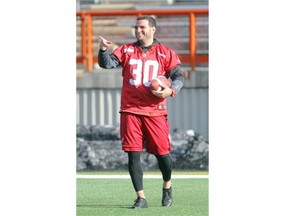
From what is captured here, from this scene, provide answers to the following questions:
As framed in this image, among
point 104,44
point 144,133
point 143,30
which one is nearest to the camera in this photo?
point 104,44

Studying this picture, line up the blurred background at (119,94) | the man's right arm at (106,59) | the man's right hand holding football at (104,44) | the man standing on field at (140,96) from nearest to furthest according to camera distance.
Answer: the man's right hand holding football at (104,44) → the man's right arm at (106,59) → the man standing on field at (140,96) → the blurred background at (119,94)

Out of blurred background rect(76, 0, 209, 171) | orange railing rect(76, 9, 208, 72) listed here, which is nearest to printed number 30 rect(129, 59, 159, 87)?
blurred background rect(76, 0, 209, 171)

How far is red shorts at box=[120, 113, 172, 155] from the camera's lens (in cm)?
1099

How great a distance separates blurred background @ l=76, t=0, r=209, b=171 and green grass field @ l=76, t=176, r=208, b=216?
2357mm

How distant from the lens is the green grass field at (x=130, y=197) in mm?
10625

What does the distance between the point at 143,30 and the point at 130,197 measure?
208 centimetres

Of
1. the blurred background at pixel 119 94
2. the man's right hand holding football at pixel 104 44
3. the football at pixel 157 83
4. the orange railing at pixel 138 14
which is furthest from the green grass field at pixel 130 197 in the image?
the orange railing at pixel 138 14

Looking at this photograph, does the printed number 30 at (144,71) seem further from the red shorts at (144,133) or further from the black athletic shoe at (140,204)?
the black athletic shoe at (140,204)

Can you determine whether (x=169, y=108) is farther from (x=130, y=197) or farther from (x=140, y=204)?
(x=140, y=204)

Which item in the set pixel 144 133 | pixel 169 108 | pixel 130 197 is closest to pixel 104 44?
pixel 144 133

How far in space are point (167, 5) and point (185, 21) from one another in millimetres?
3831

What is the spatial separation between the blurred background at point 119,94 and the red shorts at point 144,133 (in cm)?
596

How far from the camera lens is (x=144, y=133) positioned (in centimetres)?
1112

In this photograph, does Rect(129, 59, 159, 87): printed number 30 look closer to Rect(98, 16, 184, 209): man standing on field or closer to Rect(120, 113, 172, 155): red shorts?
Rect(98, 16, 184, 209): man standing on field
